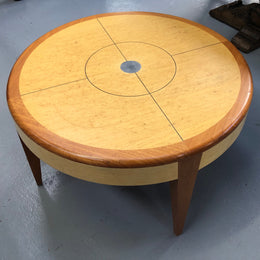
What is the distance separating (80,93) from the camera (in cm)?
142

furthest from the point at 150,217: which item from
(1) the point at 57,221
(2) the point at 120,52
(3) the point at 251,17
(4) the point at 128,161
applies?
(3) the point at 251,17

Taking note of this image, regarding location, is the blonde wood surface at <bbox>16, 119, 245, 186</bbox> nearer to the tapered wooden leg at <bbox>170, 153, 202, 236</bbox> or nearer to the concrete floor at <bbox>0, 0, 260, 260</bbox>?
the tapered wooden leg at <bbox>170, 153, 202, 236</bbox>

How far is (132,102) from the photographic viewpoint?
136 cm

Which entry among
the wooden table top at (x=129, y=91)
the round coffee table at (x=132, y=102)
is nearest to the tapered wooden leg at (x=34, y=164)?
the round coffee table at (x=132, y=102)

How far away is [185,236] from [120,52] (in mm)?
1047

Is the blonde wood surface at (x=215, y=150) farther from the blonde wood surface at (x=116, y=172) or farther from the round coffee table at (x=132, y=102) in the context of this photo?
the blonde wood surface at (x=116, y=172)

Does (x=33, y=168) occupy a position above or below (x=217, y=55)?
below

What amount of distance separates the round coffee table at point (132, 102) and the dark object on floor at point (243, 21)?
1099 millimetres

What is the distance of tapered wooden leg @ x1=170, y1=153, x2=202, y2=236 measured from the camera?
1.19 meters

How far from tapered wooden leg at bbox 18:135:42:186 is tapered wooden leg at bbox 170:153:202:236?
76cm

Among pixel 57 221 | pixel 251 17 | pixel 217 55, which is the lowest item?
pixel 57 221

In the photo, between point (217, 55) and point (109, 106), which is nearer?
point (109, 106)

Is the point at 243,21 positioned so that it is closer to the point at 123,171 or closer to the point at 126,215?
the point at 126,215

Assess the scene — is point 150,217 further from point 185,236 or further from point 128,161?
point 128,161
